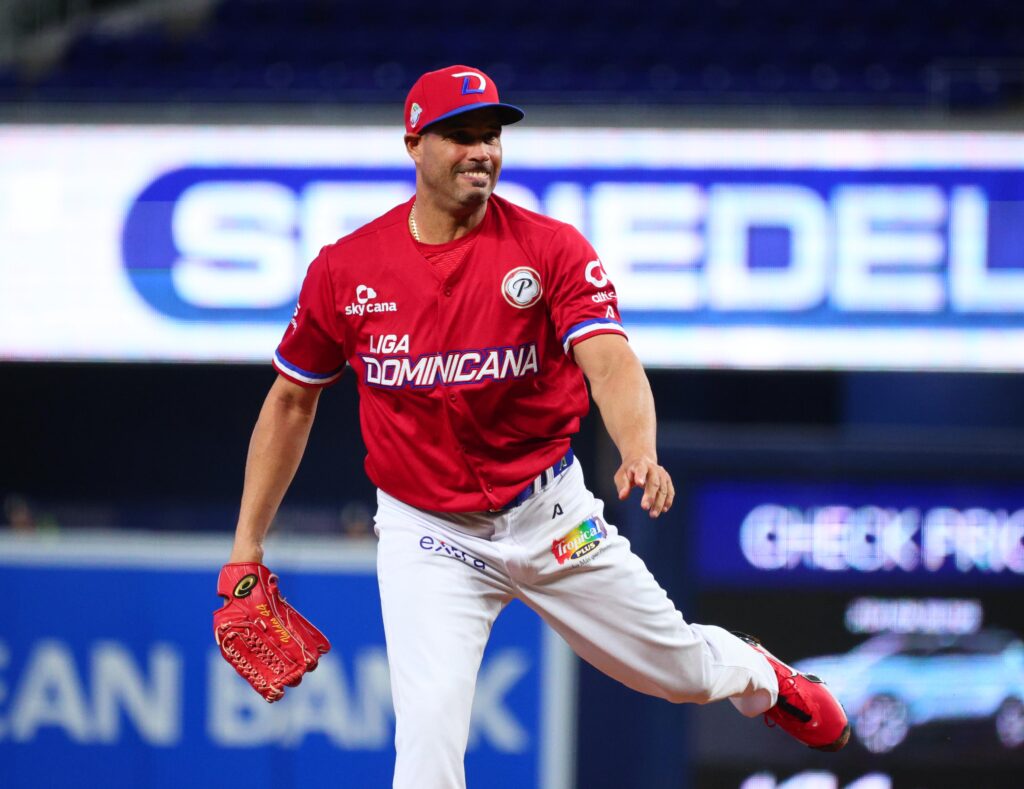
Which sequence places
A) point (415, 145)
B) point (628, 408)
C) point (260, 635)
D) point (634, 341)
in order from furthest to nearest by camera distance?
point (634, 341), point (260, 635), point (415, 145), point (628, 408)

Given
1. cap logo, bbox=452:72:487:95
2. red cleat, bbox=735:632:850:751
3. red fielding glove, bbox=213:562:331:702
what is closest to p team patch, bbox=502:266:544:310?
cap logo, bbox=452:72:487:95

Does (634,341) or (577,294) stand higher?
(634,341)

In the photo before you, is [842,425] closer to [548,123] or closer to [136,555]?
[548,123]

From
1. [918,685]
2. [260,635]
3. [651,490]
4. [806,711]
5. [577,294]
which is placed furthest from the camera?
[918,685]

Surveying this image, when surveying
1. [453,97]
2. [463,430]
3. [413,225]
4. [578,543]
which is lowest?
[578,543]

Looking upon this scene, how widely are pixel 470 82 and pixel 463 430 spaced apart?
72cm

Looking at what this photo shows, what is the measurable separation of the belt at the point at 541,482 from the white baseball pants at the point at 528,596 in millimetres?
12

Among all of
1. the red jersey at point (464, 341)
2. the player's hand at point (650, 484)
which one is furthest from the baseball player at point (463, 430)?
the player's hand at point (650, 484)

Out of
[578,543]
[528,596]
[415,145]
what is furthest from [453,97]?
[528,596]

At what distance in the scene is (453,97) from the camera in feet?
9.70

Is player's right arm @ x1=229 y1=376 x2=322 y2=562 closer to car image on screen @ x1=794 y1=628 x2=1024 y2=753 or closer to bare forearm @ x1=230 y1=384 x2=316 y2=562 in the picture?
bare forearm @ x1=230 y1=384 x2=316 y2=562

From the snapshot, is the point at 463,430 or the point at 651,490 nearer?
the point at 651,490

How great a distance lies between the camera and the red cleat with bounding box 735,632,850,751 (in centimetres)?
351

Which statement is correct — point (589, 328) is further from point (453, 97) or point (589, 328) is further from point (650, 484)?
point (453, 97)
